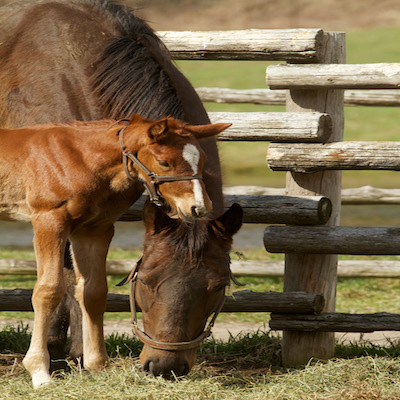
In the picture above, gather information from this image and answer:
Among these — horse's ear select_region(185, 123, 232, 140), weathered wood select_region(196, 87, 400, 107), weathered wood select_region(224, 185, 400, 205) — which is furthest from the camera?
weathered wood select_region(224, 185, 400, 205)

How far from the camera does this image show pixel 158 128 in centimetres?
305

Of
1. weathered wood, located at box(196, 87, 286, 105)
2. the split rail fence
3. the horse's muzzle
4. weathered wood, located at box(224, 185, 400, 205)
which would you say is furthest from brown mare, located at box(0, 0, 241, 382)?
weathered wood, located at box(224, 185, 400, 205)

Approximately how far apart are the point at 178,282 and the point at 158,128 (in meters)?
0.72

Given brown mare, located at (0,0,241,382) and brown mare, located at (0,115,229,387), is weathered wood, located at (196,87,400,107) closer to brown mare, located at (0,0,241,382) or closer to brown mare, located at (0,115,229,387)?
brown mare, located at (0,0,241,382)

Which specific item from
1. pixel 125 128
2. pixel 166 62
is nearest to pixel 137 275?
pixel 125 128

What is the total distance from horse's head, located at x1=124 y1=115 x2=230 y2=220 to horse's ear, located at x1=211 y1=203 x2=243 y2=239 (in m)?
0.27

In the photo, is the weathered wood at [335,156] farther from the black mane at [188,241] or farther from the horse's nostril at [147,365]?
the horse's nostril at [147,365]

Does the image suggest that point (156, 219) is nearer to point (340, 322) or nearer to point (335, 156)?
point (335, 156)

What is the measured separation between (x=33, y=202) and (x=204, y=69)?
20.6 m

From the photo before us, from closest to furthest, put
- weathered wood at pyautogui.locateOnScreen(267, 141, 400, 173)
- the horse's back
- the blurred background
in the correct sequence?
the horse's back
weathered wood at pyautogui.locateOnScreen(267, 141, 400, 173)
the blurred background

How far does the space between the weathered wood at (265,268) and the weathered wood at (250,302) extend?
1.45 meters

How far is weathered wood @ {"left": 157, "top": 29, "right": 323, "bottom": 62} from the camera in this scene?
14.1 ft

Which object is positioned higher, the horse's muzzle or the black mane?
the black mane

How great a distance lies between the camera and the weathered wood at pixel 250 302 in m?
4.31
